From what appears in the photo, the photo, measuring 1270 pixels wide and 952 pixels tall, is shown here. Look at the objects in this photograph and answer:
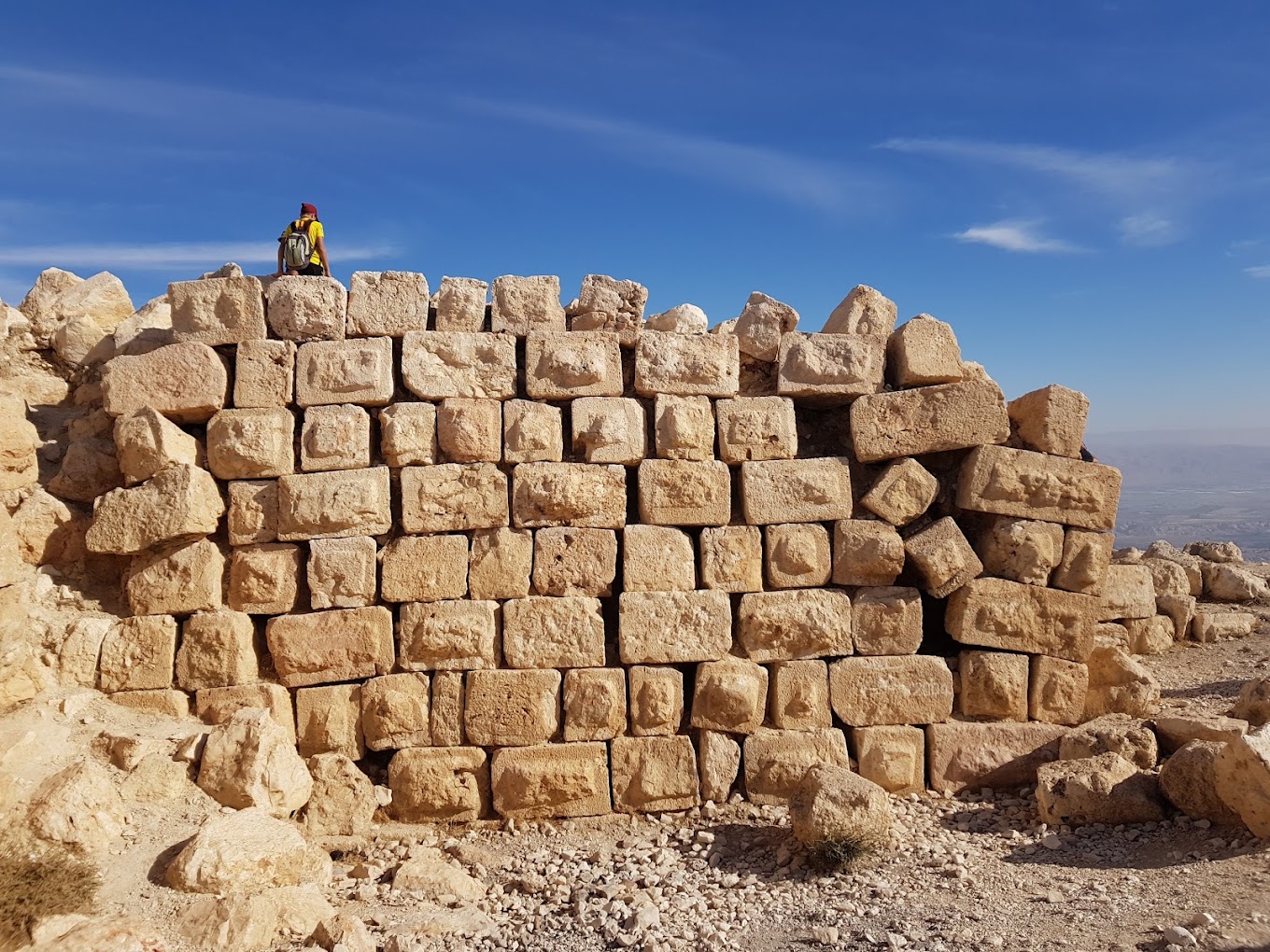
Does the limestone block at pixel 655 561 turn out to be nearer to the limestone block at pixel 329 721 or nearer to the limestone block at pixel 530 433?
the limestone block at pixel 530 433

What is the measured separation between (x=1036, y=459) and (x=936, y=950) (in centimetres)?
335

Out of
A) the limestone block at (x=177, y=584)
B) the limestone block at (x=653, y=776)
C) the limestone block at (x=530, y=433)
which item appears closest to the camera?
the limestone block at (x=177, y=584)

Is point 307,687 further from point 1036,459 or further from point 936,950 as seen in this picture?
point 1036,459

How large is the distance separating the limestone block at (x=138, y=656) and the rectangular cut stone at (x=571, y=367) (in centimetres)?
272

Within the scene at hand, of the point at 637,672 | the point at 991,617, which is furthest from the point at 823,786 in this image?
the point at 991,617

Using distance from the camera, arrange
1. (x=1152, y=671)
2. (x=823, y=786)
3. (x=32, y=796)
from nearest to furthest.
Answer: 1. (x=32, y=796)
2. (x=823, y=786)
3. (x=1152, y=671)

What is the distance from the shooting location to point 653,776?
5938 millimetres

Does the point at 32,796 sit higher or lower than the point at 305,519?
lower

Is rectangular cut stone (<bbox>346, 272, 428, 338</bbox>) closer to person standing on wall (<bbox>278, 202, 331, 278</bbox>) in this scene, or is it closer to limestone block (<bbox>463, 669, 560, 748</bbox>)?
person standing on wall (<bbox>278, 202, 331, 278</bbox>)

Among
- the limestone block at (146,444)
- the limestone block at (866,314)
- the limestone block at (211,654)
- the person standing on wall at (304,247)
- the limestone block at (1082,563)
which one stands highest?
the person standing on wall at (304,247)

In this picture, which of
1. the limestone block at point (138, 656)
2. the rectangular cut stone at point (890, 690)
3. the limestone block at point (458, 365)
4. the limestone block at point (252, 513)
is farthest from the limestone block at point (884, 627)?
the limestone block at point (138, 656)

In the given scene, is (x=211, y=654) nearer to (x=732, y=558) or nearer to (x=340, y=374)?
(x=340, y=374)

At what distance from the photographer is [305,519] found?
5.89 metres

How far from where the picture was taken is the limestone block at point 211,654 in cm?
578
